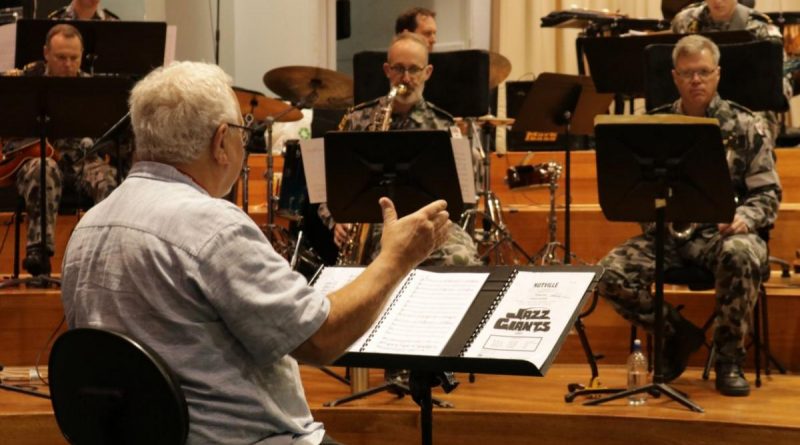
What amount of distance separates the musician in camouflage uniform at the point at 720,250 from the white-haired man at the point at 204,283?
2.49m

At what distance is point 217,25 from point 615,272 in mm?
4722

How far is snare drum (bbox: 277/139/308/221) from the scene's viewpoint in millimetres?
5664

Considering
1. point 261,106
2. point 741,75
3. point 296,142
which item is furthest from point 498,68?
point 741,75

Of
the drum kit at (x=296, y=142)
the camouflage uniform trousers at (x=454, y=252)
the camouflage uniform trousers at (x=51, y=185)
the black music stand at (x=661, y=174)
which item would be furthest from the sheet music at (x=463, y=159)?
the camouflage uniform trousers at (x=51, y=185)

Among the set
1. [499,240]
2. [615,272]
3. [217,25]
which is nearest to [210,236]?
[615,272]

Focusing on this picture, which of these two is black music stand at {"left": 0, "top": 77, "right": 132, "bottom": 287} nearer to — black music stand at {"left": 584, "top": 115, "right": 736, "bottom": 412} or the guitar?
the guitar

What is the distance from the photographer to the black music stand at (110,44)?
564 centimetres

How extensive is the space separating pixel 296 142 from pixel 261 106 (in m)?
0.82

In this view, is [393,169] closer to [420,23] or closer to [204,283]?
[204,283]

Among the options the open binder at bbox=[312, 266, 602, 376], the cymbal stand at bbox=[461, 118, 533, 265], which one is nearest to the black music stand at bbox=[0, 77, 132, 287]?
the cymbal stand at bbox=[461, 118, 533, 265]

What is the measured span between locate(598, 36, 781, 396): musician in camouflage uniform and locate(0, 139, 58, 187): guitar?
270cm

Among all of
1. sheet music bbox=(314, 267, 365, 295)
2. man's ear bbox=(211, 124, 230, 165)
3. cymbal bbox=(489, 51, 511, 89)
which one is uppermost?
cymbal bbox=(489, 51, 511, 89)

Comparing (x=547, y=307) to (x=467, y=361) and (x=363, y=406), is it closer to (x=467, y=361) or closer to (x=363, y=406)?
(x=467, y=361)

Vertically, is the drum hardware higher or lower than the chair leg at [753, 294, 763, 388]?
higher
